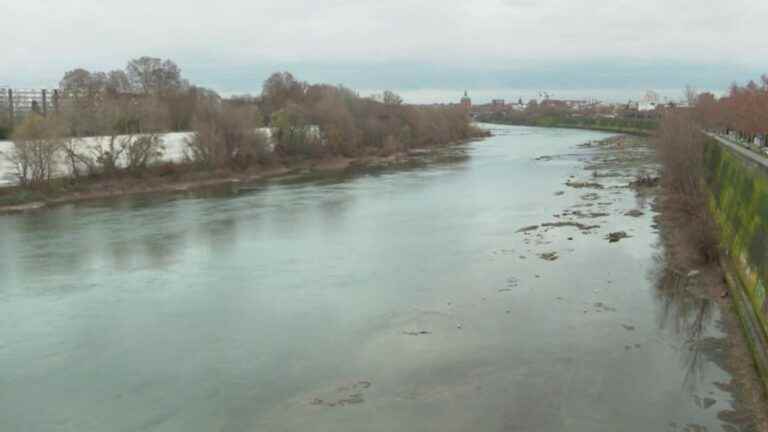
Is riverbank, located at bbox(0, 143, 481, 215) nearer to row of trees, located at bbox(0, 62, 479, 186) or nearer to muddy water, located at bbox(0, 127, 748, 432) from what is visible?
row of trees, located at bbox(0, 62, 479, 186)

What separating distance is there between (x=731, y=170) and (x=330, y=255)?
1102 centimetres

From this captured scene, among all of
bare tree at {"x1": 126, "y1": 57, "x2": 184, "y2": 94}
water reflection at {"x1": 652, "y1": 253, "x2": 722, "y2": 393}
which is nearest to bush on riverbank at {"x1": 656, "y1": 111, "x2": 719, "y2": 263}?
water reflection at {"x1": 652, "y1": 253, "x2": 722, "y2": 393}

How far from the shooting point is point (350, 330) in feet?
33.4

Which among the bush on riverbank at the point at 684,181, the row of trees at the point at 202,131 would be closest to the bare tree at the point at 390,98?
the row of trees at the point at 202,131

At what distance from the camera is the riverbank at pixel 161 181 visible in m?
24.4

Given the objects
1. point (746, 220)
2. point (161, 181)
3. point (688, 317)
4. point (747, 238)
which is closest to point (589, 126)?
point (161, 181)

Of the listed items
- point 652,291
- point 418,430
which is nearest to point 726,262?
point 652,291

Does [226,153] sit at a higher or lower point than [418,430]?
higher

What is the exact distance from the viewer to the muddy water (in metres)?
7.64

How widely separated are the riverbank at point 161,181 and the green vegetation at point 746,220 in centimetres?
1964

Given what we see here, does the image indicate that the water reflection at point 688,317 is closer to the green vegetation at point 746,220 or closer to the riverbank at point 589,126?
the green vegetation at point 746,220

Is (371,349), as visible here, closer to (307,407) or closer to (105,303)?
(307,407)

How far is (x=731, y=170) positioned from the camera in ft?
59.8

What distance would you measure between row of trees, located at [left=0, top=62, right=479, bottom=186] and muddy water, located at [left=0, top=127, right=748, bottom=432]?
27.2 ft
